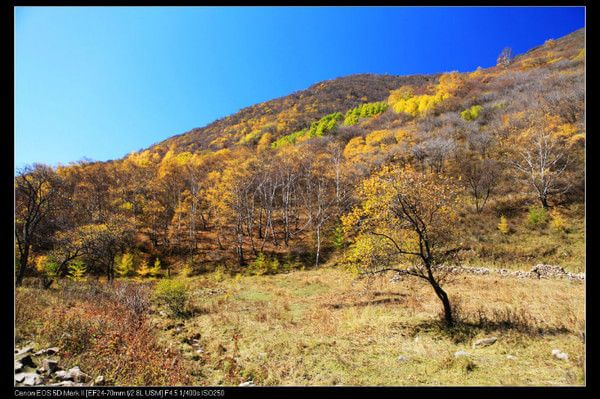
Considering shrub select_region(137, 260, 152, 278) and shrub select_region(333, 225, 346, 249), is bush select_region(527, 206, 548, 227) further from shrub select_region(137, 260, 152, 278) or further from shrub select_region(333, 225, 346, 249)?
shrub select_region(137, 260, 152, 278)

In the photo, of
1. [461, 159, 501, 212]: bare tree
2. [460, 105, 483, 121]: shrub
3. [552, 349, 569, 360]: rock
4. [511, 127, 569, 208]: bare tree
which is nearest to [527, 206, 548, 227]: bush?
[511, 127, 569, 208]: bare tree

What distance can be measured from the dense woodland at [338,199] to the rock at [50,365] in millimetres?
Answer: 10073

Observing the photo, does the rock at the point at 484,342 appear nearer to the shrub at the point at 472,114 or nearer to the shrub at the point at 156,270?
the shrub at the point at 156,270

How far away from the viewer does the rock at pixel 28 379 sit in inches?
240

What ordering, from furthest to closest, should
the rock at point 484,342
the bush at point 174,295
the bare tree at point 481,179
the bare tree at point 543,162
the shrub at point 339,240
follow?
the bare tree at point 481,179
the shrub at point 339,240
the bare tree at point 543,162
the bush at point 174,295
the rock at point 484,342

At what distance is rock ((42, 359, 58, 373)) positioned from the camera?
269 inches

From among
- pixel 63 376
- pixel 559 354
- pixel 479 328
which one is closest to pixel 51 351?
pixel 63 376

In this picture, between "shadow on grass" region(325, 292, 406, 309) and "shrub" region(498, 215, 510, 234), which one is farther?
"shrub" region(498, 215, 510, 234)

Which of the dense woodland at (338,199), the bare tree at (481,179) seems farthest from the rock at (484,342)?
the bare tree at (481,179)

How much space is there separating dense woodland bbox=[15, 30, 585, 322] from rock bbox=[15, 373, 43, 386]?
10.2 metres

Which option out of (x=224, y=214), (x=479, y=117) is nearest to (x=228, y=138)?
(x=224, y=214)

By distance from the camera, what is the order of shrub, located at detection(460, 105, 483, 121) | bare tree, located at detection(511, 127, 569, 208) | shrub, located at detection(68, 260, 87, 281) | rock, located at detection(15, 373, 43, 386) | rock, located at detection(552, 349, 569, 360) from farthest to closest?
shrub, located at detection(460, 105, 483, 121), bare tree, located at detection(511, 127, 569, 208), shrub, located at detection(68, 260, 87, 281), rock, located at detection(552, 349, 569, 360), rock, located at detection(15, 373, 43, 386)

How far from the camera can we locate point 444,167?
140 feet
